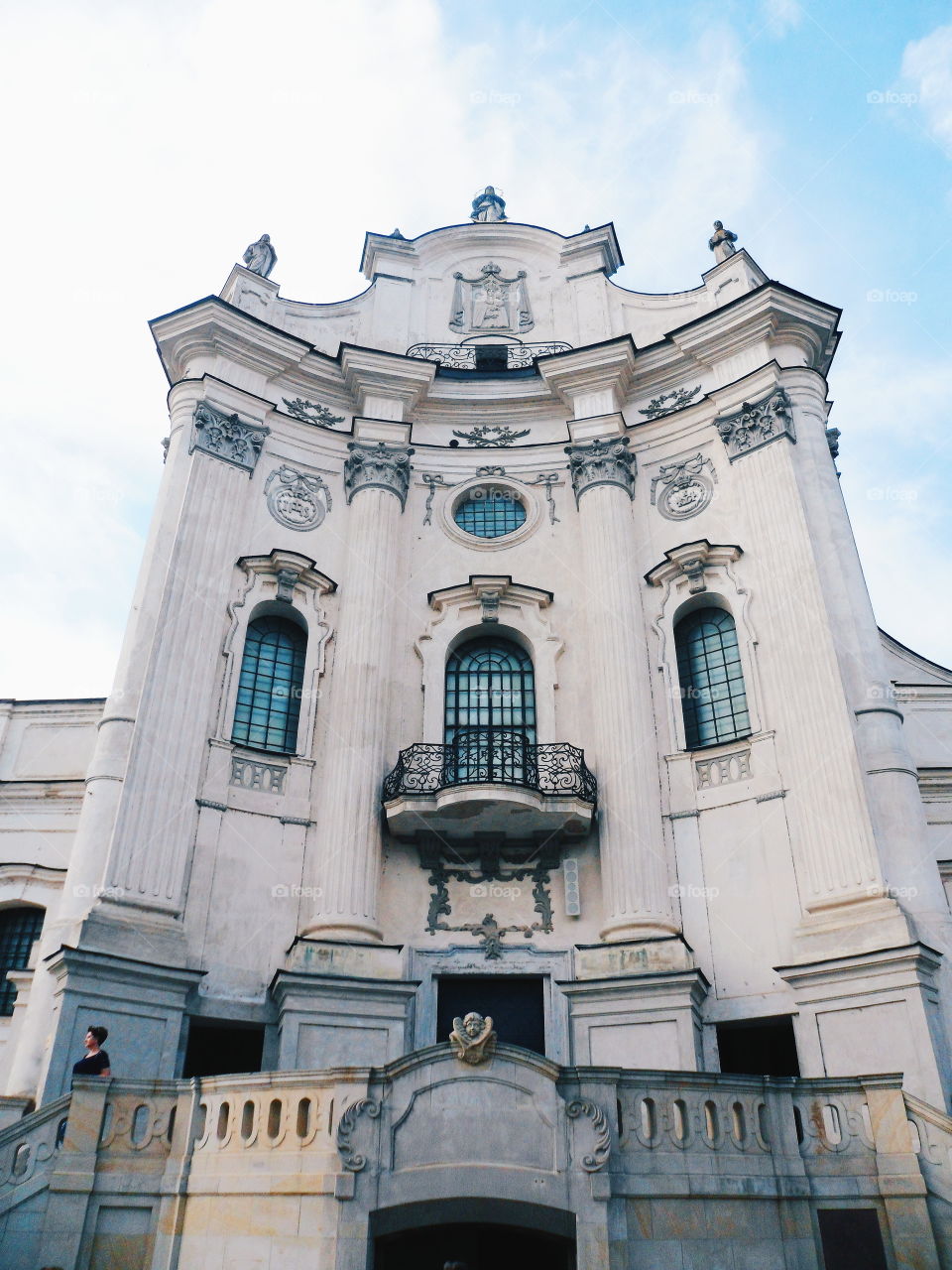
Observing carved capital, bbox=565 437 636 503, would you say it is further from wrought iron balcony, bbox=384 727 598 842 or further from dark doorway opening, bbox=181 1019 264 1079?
dark doorway opening, bbox=181 1019 264 1079

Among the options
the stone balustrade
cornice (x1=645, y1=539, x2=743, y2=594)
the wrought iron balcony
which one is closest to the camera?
the stone balustrade

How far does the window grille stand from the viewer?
72.7 ft

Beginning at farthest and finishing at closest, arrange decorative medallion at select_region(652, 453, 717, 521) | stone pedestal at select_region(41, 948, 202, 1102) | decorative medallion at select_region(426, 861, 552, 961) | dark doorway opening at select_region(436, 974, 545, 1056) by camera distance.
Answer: decorative medallion at select_region(652, 453, 717, 521) < decorative medallion at select_region(426, 861, 552, 961) < dark doorway opening at select_region(436, 974, 545, 1056) < stone pedestal at select_region(41, 948, 202, 1102)

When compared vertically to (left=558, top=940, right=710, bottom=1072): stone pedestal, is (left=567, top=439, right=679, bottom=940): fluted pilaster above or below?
above

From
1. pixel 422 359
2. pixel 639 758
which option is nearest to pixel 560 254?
pixel 422 359

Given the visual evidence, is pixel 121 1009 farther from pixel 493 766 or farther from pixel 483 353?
pixel 483 353

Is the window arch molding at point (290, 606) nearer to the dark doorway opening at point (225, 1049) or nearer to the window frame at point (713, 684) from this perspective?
the dark doorway opening at point (225, 1049)

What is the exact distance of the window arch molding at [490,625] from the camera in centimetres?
1956

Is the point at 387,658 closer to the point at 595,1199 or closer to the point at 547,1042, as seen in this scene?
the point at 547,1042

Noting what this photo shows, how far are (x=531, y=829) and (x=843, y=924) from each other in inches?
213

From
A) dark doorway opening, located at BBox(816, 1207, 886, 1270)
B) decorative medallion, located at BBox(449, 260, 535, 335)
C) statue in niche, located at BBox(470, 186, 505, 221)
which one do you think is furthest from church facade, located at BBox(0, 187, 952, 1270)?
statue in niche, located at BBox(470, 186, 505, 221)

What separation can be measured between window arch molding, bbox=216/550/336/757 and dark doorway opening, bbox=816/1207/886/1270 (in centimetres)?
1168

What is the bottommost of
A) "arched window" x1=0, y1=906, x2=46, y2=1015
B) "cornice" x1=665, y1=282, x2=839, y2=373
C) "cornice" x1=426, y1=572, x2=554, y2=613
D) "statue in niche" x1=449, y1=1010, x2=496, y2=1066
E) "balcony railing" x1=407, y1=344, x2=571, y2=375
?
"statue in niche" x1=449, y1=1010, x2=496, y2=1066

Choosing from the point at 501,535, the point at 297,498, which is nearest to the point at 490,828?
the point at 501,535
